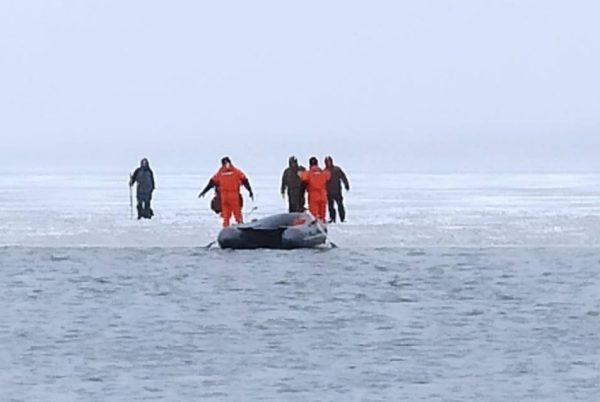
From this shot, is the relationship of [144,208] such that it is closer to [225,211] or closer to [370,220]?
[370,220]

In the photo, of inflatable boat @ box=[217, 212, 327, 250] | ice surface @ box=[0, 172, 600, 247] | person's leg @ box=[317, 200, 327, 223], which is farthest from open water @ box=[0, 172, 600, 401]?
person's leg @ box=[317, 200, 327, 223]

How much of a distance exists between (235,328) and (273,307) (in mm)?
2066

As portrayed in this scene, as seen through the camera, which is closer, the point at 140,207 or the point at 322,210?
the point at 322,210

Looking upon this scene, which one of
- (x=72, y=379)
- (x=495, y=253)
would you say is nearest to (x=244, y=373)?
(x=72, y=379)

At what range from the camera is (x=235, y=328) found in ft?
65.1

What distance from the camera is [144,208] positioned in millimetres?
32875

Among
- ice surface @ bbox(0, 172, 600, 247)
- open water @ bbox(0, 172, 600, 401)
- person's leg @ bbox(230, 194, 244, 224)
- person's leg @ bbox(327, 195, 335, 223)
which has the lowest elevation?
open water @ bbox(0, 172, 600, 401)

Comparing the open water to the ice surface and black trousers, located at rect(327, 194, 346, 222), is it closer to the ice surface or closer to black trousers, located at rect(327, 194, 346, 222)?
the ice surface

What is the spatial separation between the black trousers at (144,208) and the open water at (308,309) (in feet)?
1.13

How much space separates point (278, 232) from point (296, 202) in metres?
3.18

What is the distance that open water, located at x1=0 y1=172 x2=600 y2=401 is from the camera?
53.0 ft

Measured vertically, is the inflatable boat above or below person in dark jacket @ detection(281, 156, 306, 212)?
below

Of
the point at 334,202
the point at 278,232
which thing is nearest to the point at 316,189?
the point at 278,232

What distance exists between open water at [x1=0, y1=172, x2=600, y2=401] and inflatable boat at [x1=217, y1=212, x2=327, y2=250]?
289 mm
